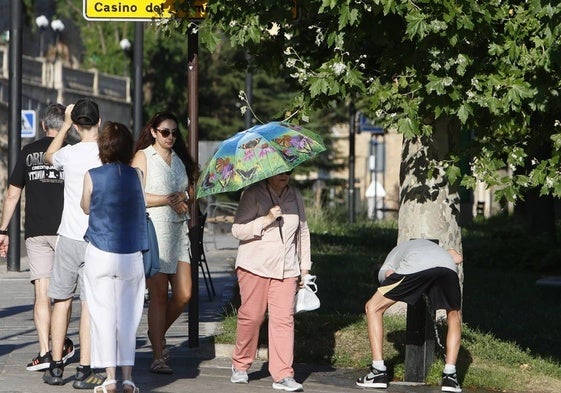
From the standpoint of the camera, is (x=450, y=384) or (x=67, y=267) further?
(x=450, y=384)

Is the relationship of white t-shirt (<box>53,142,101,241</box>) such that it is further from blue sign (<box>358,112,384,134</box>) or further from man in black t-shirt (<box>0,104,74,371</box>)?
blue sign (<box>358,112,384,134</box>)

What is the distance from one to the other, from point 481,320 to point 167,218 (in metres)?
5.35

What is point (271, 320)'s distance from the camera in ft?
32.3

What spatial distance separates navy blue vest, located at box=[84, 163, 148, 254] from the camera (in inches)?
344

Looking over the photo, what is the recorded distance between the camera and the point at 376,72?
11.2 meters

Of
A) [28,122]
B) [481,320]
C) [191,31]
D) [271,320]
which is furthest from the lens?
[28,122]

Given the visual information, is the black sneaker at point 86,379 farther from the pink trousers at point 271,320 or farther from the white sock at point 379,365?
the white sock at point 379,365

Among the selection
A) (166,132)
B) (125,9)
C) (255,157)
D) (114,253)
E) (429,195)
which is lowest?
(114,253)

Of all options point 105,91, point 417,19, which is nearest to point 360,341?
point 417,19

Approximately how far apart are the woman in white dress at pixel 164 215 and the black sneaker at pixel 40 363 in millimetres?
747

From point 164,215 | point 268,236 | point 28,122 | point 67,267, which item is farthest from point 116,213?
point 28,122

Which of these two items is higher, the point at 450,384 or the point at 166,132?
the point at 166,132

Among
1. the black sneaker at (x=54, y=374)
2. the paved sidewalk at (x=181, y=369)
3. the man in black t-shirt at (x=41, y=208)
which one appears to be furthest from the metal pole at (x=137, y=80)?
the black sneaker at (x=54, y=374)

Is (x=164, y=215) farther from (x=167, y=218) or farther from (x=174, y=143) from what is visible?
(x=174, y=143)
